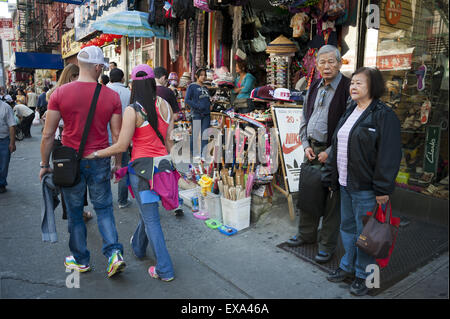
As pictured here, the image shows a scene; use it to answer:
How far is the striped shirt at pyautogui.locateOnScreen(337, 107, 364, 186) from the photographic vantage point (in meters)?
2.96

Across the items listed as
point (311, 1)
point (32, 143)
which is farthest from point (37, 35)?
point (311, 1)

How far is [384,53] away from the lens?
493 centimetres

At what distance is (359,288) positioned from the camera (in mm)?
3012

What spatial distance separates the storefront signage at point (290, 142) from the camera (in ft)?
15.3

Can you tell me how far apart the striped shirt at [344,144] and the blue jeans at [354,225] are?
0.43 feet

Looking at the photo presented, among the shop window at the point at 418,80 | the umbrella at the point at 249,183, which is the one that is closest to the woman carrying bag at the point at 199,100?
the umbrella at the point at 249,183

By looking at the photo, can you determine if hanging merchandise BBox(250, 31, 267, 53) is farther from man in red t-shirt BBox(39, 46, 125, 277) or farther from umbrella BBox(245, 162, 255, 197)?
man in red t-shirt BBox(39, 46, 125, 277)

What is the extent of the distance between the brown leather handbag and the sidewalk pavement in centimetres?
51

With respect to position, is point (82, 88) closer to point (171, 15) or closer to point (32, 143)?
point (171, 15)

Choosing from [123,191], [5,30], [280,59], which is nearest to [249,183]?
[123,191]

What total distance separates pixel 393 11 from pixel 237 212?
3606mm

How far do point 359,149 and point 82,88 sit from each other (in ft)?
8.13

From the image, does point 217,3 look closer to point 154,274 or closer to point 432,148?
point 432,148

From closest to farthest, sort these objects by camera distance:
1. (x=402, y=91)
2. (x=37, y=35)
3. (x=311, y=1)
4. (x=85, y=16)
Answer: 1. (x=402, y=91)
2. (x=311, y=1)
3. (x=85, y=16)
4. (x=37, y=35)
